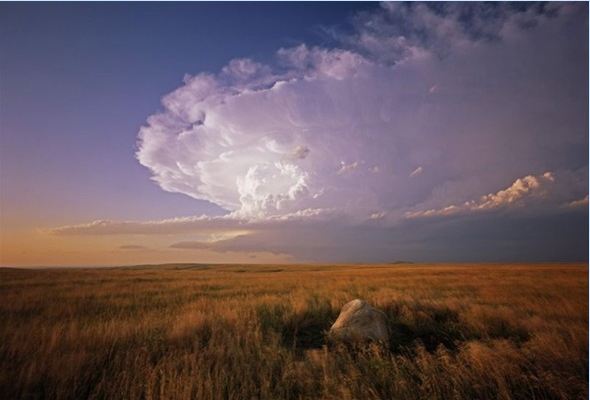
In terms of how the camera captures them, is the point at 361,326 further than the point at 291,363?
Yes

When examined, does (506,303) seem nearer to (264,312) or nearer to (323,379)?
(264,312)

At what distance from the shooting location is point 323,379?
213 inches

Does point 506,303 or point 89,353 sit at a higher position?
point 89,353

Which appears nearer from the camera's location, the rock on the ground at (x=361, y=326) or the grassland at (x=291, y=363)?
the grassland at (x=291, y=363)

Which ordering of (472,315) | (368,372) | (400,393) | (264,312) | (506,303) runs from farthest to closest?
(506,303), (264,312), (472,315), (368,372), (400,393)

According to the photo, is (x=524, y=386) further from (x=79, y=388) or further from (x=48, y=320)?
(x=48, y=320)

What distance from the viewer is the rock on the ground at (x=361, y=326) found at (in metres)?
7.90

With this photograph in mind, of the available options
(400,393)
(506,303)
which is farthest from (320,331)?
(506,303)

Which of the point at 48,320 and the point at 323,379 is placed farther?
the point at 48,320

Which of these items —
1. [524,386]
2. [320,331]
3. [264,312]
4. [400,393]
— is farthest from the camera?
[264,312]

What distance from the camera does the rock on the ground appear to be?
7.90 metres

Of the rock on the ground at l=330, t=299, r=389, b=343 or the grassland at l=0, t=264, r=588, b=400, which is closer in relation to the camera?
the grassland at l=0, t=264, r=588, b=400

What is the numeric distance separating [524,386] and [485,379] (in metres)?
0.55

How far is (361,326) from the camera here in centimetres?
816
